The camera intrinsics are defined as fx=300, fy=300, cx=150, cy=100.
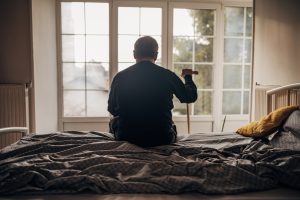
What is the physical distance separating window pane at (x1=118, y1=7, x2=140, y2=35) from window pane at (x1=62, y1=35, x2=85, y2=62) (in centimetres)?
52

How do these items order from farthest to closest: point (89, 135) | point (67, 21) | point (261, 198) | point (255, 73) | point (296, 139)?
point (67, 21) → point (255, 73) → point (89, 135) → point (296, 139) → point (261, 198)

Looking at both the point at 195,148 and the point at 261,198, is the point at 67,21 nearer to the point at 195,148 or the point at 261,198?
the point at 195,148

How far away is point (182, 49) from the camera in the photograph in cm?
388

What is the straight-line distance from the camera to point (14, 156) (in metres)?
1.41

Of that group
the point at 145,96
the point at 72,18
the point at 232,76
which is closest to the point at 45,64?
the point at 72,18

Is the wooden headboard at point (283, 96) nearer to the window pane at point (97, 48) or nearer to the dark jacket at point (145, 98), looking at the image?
the dark jacket at point (145, 98)

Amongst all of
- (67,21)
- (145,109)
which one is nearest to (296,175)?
(145,109)

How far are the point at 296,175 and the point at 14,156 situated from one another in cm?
123

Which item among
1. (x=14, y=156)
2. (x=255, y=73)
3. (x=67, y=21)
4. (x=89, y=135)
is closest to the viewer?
(x=14, y=156)

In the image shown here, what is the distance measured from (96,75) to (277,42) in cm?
216

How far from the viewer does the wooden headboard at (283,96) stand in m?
2.20

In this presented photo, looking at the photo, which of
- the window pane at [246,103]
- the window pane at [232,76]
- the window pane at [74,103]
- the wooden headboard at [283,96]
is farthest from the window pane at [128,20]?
the wooden headboard at [283,96]

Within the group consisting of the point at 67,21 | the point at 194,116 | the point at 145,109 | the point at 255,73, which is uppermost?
the point at 67,21

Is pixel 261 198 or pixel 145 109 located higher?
pixel 145 109
